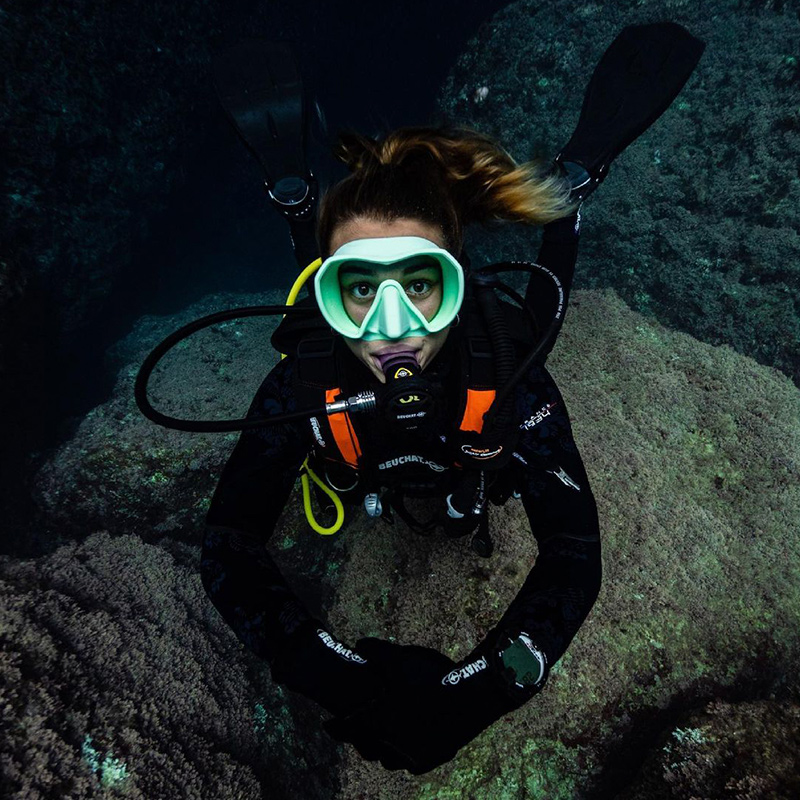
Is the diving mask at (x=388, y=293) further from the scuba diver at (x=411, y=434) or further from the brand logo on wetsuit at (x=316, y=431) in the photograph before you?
the brand logo on wetsuit at (x=316, y=431)

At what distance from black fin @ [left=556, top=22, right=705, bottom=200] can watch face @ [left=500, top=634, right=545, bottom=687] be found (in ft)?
11.1

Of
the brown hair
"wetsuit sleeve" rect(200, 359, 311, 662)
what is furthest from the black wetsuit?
the brown hair

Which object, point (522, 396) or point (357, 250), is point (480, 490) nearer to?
point (522, 396)

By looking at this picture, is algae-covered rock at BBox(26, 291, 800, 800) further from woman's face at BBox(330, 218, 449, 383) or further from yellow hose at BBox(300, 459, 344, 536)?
woman's face at BBox(330, 218, 449, 383)

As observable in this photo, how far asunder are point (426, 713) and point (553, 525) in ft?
3.13

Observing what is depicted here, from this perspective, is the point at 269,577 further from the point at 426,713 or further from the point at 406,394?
the point at 406,394

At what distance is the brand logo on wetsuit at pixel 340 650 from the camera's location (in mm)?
1760

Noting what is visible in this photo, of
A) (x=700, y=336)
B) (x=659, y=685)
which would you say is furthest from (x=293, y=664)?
(x=700, y=336)

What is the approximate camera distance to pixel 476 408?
2.08 metres

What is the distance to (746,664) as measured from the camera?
2.54m

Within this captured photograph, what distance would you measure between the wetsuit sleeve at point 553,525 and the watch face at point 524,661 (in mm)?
48

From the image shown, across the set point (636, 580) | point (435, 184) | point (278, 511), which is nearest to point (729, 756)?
point (636, 580)

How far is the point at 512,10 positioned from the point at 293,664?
9.34m

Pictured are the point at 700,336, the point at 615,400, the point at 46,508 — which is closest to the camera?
the point at 615,400
